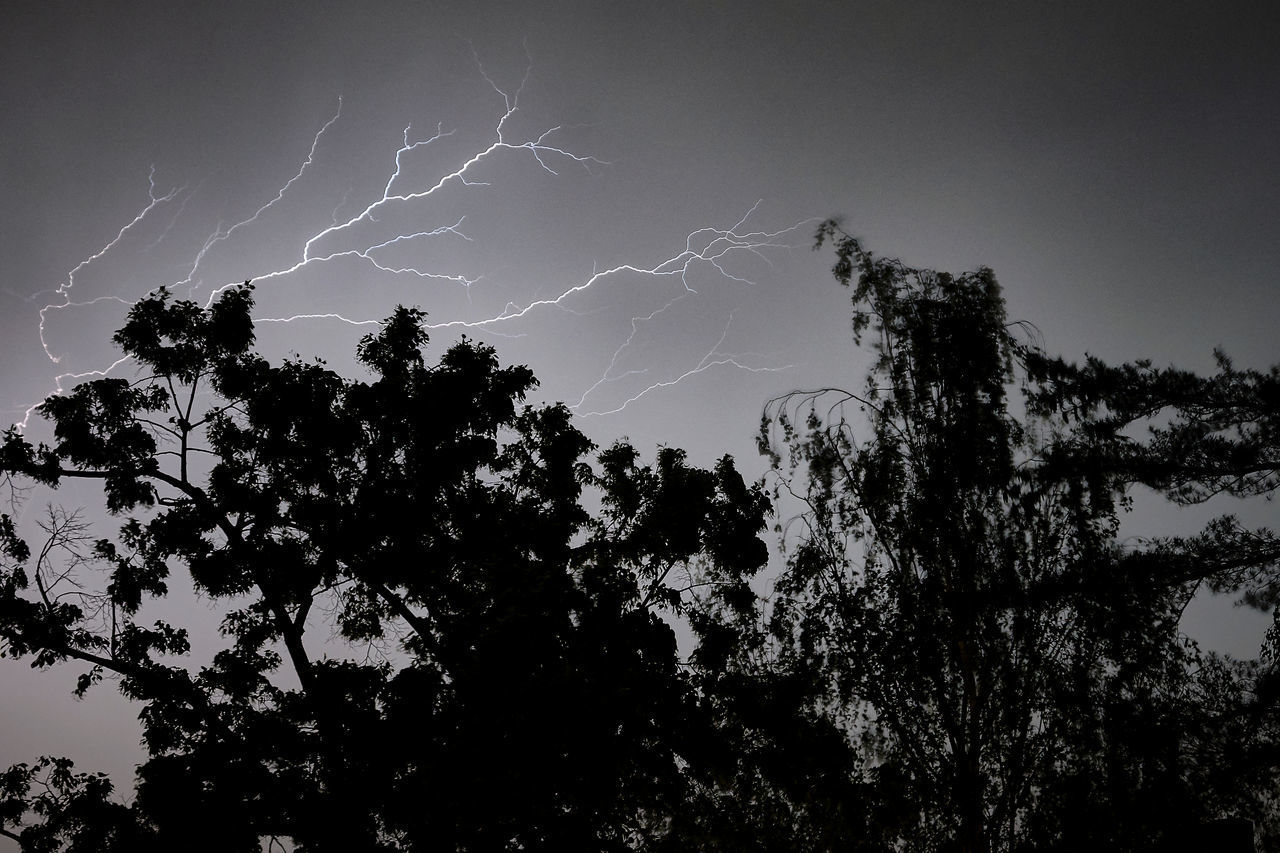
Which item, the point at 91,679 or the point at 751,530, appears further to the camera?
the point at 751,530

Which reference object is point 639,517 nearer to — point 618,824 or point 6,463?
point 618,824

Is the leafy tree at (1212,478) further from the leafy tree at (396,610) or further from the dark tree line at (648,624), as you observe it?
the leafy tree at (396,610)

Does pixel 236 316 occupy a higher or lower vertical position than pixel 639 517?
higher

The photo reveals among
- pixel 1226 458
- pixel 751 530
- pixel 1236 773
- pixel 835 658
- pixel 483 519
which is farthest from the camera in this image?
pixel 751 530

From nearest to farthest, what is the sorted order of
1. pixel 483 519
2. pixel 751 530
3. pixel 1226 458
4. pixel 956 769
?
pixel 1226 458
pixel 956 769
pixel 483 519
pixel 751 530

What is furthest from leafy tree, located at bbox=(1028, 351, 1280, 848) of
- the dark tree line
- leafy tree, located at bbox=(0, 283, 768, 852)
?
leafy tree, located at bbox=(0, 283, 768, 852)

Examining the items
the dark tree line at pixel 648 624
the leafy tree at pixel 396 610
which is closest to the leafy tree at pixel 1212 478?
the dark tree line at pixel 648 624

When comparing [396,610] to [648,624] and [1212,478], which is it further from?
[1212,478]

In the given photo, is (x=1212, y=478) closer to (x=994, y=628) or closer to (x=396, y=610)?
(x=994, y=628)

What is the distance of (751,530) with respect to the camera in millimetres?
11430

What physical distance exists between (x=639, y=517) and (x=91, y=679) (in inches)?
319

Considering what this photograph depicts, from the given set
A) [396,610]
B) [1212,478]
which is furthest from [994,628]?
[396,610]

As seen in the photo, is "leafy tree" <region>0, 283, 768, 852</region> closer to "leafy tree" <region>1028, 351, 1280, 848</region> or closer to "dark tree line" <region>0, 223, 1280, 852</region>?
"dark tree line" <region>0, 223, 1280, 852</region>

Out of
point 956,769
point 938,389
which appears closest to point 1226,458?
point 938,389
